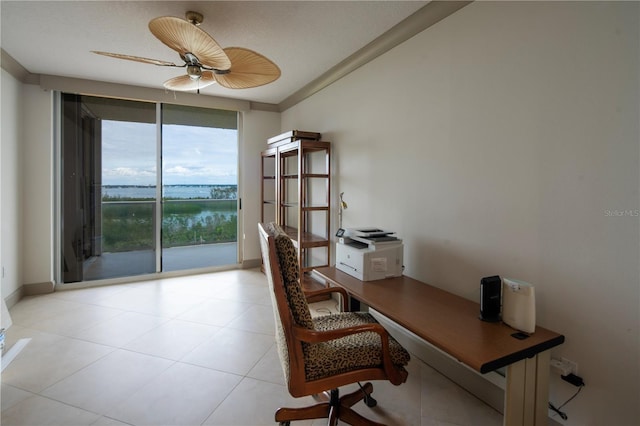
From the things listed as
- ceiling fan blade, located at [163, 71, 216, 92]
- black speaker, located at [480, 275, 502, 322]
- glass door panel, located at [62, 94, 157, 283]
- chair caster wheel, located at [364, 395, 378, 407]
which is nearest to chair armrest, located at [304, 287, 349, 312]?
chair caster wheel, located at [364, 395, 378, 407]

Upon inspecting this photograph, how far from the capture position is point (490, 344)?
1.33m

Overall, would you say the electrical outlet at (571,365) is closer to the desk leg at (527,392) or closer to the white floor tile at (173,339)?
the desk leg at (527,392)

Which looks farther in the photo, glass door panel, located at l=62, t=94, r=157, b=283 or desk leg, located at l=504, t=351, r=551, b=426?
glass door panel, located at l=62, t=94, r=157, b=283

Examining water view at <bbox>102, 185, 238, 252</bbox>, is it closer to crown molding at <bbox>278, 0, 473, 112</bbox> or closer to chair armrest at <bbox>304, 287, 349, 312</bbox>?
crown molding at <bbox>278, 0, 473, 112</bbox>

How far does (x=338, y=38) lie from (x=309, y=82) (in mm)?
1192

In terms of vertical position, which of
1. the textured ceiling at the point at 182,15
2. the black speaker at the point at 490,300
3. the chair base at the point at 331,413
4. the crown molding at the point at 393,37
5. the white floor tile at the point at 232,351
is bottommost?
the white floor tile at the point at 232,351

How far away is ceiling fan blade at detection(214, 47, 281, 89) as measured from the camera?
83.5 inches

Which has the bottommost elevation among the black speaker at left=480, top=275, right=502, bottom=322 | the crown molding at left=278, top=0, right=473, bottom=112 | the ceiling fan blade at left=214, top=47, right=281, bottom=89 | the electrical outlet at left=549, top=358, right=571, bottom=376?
the electrical outlet at left=549, top=358, right=571, bottom=376

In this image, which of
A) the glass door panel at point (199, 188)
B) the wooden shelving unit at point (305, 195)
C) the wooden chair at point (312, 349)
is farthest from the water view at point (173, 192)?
the wooden chair at point (312, 349)

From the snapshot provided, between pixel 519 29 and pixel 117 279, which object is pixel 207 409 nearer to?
pixel 519 29

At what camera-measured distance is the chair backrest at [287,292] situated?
135 centimetres

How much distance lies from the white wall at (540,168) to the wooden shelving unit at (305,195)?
48.4 inches

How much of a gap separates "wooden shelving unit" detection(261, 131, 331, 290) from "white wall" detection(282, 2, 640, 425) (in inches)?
48.4

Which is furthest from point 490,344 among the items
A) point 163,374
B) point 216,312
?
point 216,312
